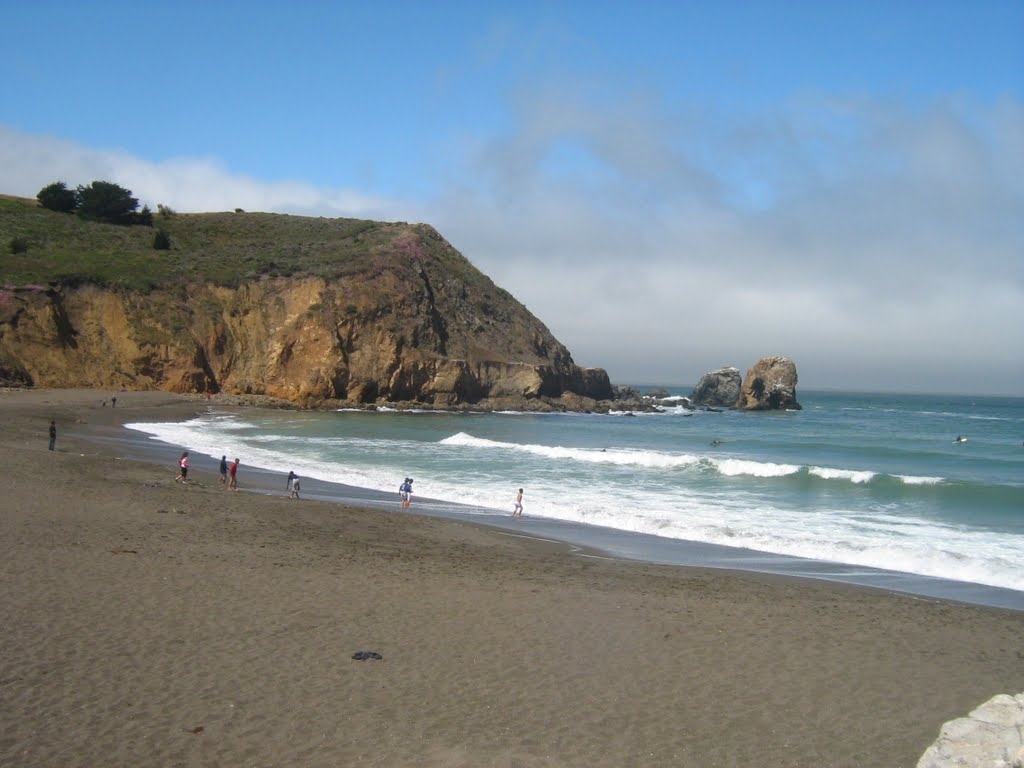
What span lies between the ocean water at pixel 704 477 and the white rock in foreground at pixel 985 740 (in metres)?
8.81

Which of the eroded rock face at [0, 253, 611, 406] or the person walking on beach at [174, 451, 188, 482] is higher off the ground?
the eroded rock face at [0, 253, 611, 406]

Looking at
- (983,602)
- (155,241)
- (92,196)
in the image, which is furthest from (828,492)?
(92,196)

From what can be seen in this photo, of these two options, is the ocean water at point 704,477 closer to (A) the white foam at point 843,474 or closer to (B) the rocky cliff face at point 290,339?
(A) the white foam at point 843,474

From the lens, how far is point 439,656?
7.76 meters

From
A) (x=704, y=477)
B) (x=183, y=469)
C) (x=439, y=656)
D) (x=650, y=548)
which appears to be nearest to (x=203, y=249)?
(x=183, y=469)

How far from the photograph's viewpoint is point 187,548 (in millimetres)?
11484

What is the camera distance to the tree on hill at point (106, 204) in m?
63.4

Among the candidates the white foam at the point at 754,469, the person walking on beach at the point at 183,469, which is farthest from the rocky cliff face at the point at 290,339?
the person walking on beach at the point at 183,469

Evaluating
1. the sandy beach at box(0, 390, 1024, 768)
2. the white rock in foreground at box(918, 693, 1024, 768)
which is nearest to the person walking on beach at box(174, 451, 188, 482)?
the sandy beach at box(0, 390, 1024, 768)

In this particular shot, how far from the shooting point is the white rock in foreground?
477 centimetres

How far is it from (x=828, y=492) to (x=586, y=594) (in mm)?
16461

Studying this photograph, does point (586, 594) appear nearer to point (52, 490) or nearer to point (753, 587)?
point (753, 587)

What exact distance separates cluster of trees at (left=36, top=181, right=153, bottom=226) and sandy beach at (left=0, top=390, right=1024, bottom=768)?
58.8 m

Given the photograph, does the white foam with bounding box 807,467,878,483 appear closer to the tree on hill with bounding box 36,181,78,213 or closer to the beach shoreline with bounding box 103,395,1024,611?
the beach shoreline with bounding box 103,395,1024,611
